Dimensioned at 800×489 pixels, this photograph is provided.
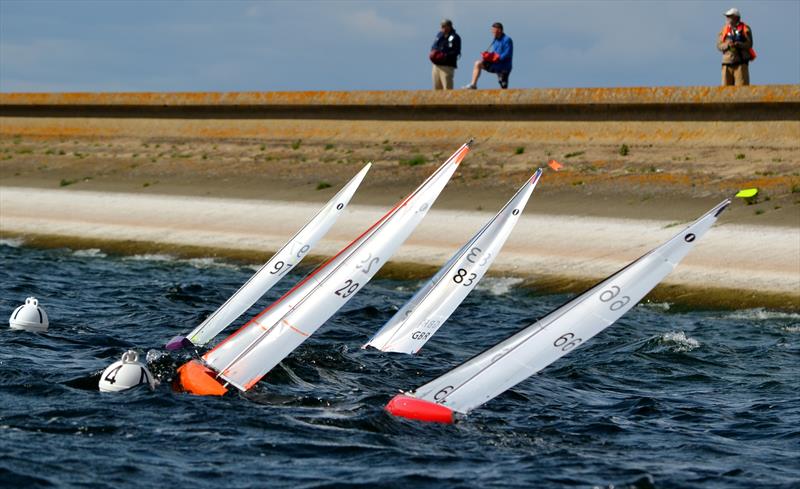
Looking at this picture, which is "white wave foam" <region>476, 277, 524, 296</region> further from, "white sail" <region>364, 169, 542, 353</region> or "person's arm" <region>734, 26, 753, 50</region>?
"person's arm" <region>734, 26, 753, 50</region>

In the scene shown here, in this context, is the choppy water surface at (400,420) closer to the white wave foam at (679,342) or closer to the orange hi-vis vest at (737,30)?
the white wave foam at (679,342)

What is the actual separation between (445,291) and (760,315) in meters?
6.13

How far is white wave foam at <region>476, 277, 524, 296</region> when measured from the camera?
21.7m

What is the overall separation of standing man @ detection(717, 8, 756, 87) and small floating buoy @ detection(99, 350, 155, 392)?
17.4 metres

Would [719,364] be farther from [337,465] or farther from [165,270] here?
[165,270]

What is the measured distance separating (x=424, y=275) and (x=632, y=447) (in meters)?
10.3

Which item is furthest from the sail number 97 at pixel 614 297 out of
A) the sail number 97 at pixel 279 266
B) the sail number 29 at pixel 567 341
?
the sail number 97 at pixel 279 266

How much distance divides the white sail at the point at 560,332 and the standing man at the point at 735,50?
642 inches

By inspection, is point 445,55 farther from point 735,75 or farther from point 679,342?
point 679,342

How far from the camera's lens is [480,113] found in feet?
107

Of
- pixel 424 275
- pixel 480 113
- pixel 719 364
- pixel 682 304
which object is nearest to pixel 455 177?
pixel 480 113

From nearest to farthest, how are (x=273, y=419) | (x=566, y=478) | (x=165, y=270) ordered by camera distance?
1. (x=566, y=478)
2. (x=273, y=419)
3. (x=165, y=270)

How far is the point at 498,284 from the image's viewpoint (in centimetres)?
2205

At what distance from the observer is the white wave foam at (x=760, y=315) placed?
62.2 ft
